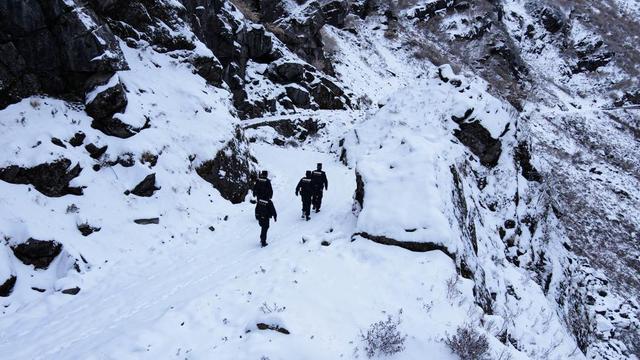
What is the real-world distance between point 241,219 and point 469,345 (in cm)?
982

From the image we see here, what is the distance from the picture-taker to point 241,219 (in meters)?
14.9

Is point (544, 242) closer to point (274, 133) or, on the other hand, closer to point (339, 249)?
point (339, 249)

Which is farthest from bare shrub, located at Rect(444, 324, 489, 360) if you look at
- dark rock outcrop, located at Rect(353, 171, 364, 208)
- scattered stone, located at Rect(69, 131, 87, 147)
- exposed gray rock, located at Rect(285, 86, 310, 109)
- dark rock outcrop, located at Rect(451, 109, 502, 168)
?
exposed gray rock, located at Rect(285, 86, 310, 109)

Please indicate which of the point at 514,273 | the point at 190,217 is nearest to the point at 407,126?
the point at 514,273

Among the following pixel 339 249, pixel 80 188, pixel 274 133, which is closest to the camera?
pixel 339 249

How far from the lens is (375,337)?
21.5 ft

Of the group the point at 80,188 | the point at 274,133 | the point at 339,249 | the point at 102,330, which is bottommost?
the point at 274,133

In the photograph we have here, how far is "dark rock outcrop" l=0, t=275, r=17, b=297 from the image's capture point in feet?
29.6

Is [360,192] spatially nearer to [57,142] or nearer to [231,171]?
[231,171]

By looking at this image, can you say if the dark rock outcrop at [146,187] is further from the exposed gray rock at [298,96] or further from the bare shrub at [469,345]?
the exposed gray rock at [298,96]

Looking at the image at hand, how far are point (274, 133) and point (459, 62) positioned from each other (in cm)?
3858

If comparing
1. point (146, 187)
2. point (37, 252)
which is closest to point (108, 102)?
point (146, 187)

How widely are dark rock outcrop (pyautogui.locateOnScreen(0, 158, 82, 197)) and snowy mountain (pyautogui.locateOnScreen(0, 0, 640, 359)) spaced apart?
5cm

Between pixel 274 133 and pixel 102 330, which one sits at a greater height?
pixel 102 330
